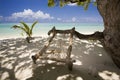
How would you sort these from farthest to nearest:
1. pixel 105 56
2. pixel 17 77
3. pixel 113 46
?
1. pixel 105 56
2. pixel 113 46
3. pixel 17 77

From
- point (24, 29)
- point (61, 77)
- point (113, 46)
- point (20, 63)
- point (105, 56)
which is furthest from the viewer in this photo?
point (24, 29)

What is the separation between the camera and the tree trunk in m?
3.87

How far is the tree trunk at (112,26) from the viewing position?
3865 millimetres

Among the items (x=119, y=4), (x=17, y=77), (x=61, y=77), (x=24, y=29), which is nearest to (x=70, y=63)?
(x=61, y=77)

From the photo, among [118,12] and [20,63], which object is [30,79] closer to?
[20,63]

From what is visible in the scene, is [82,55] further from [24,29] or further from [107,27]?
[24,29]

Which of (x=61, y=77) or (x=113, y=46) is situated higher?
(x=113, y=46)

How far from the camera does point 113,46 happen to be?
4.07 m

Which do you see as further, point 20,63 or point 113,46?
point 20,63

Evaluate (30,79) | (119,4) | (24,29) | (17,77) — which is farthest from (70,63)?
(24,29)

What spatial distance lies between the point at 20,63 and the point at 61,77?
6.64 feet

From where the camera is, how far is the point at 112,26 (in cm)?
404

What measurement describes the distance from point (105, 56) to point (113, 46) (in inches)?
54.2

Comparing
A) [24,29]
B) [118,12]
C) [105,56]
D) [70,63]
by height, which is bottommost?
[105,56]
